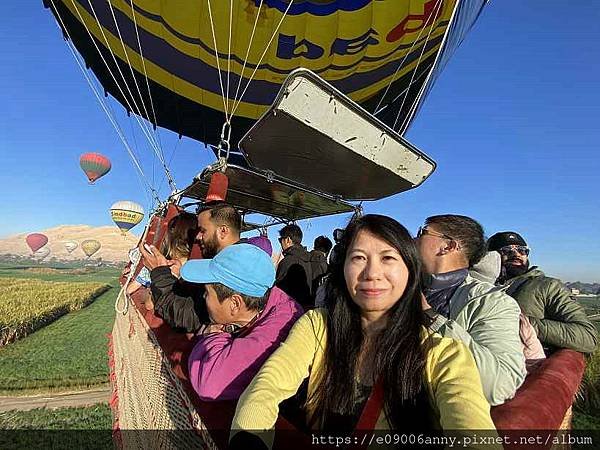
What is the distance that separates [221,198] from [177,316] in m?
1.06

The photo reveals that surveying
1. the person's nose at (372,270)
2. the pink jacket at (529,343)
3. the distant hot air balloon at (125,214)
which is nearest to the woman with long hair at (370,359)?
the person's nose at (372,270)

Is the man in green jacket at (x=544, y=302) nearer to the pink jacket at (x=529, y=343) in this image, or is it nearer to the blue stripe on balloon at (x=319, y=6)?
the pink jacket at (x=529, y=343)

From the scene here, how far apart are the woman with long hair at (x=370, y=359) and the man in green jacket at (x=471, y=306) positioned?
0.52 ft

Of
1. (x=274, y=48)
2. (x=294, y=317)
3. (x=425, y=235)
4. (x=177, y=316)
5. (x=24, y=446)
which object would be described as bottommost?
(x=24, y=446)

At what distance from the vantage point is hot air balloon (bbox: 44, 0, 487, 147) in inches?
260

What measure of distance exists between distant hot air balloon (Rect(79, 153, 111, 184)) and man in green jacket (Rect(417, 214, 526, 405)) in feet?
123

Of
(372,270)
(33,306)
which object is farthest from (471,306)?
(33,306)

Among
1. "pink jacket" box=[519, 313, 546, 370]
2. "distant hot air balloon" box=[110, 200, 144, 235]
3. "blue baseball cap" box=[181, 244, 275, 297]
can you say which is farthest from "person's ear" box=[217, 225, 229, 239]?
"distant hot air balloon" box=[110, 200, 144, 235]

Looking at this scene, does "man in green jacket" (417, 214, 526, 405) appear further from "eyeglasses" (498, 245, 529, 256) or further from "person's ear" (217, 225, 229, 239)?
"person's ear" (217, 225, 229, 239)

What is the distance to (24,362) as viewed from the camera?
1438cm

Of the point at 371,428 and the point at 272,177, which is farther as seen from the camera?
the point at 272,177

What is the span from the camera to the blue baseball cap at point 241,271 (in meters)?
1.67

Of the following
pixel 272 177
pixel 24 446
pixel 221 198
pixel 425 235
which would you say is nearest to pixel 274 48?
pixel 272 177

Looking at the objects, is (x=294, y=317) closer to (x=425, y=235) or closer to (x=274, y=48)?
(x=425, y=235)
